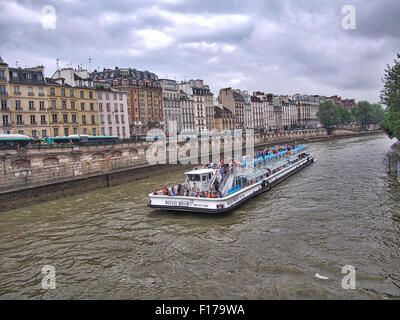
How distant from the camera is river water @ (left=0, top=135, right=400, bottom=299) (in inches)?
521

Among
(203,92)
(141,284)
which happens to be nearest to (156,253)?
(141,284)

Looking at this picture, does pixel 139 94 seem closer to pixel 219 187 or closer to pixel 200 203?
pixel 219 187

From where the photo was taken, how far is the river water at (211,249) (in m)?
13.2

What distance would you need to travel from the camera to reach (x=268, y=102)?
130 metres

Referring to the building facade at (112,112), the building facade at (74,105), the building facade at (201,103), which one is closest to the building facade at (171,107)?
the building facade at (201,103)

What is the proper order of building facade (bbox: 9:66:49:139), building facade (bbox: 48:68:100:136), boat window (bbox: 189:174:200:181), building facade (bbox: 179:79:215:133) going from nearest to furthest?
1. boat window (bbox: 189:174:200:181)
2. building facade (bbox: 9:66:49:139)
3. building facade (bbox: 48:68:100:136)
4. building facade (bbox: 179:79:215:133)

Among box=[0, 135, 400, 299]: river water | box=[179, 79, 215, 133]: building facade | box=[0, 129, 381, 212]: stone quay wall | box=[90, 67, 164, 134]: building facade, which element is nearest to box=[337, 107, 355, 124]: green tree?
box=[179, 79, 215, 133]: building facade

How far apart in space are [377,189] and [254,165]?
10.8 metres

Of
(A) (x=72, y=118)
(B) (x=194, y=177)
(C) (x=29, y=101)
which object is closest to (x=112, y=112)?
(A) (x=72, y=118)

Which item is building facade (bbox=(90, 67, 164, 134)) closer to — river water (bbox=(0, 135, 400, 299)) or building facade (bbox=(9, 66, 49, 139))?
building facade (bbox=(9, 66, 49, 139))

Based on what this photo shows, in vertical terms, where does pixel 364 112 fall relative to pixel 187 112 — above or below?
above

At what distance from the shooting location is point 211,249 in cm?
1711
